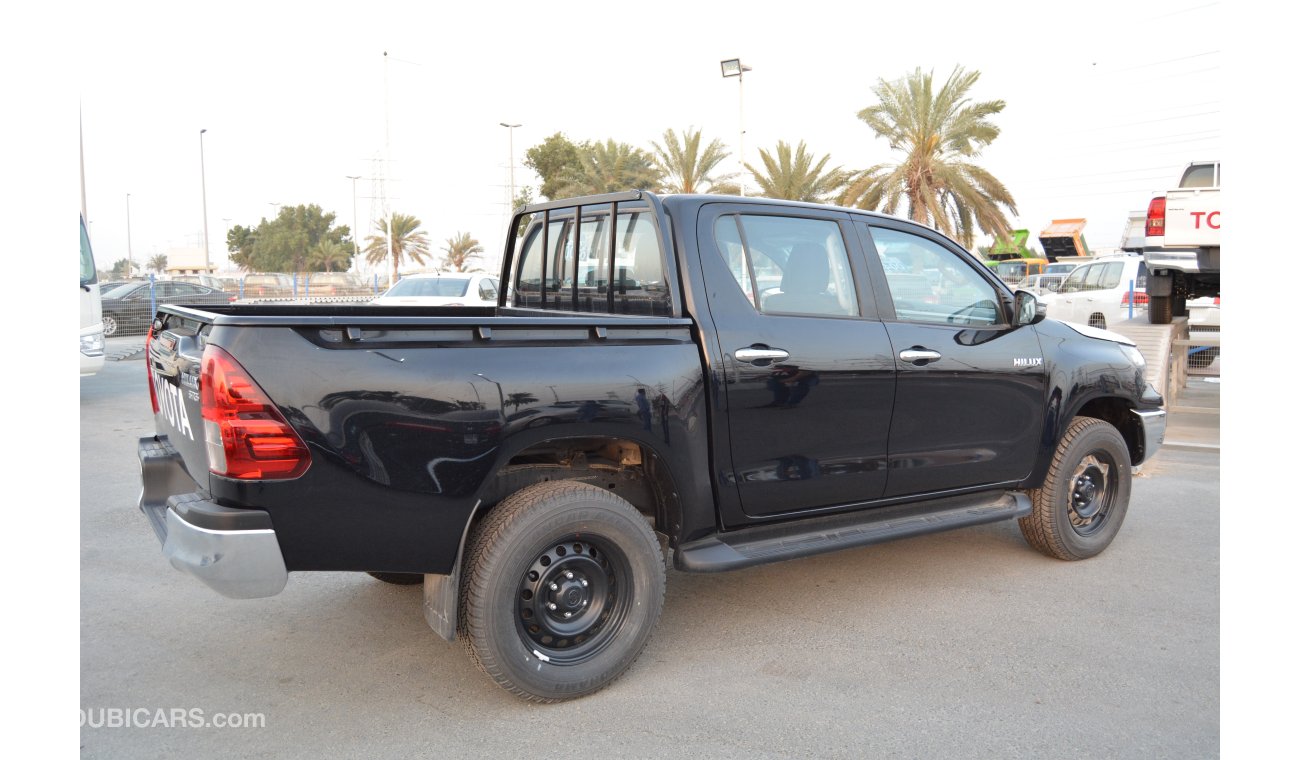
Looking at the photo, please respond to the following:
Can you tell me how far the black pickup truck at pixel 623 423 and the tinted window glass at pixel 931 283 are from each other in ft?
0.04

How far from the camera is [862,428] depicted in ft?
14.6

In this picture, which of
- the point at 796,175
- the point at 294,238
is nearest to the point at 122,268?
the point at 294,238

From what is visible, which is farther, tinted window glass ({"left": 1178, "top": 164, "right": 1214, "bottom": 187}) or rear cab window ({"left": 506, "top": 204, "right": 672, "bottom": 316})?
tinted window glass ({"left": 1178, "top": 164, "right": 1214, "bottom": 187})

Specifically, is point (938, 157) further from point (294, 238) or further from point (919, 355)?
point (294, 238)

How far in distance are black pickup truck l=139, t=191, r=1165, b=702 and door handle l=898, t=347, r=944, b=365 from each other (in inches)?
1.7

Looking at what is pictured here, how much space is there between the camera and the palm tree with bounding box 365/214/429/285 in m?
56.3

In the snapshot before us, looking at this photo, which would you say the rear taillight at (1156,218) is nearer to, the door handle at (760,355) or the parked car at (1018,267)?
the door handle at (760,355)

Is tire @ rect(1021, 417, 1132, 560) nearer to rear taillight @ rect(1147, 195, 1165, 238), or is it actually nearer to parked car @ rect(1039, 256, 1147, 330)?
rear taillight @ rect(1147, 195, 1165, 238)

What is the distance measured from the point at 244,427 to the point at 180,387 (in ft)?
2.24

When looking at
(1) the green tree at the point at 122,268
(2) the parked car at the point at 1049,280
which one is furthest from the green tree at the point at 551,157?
(1) the green tree at the point at 122,268

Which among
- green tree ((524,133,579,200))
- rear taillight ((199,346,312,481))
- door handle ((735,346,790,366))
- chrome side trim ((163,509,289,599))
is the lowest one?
chrome side trim ((163,509,289,599))

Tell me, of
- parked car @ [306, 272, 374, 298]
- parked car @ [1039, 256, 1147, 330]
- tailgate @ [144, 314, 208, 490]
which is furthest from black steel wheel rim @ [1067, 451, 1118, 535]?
parked car @ [306, 272, 374, 298]

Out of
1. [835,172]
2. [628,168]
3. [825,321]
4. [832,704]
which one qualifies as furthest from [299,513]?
[628,168]

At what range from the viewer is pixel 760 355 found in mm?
4117
